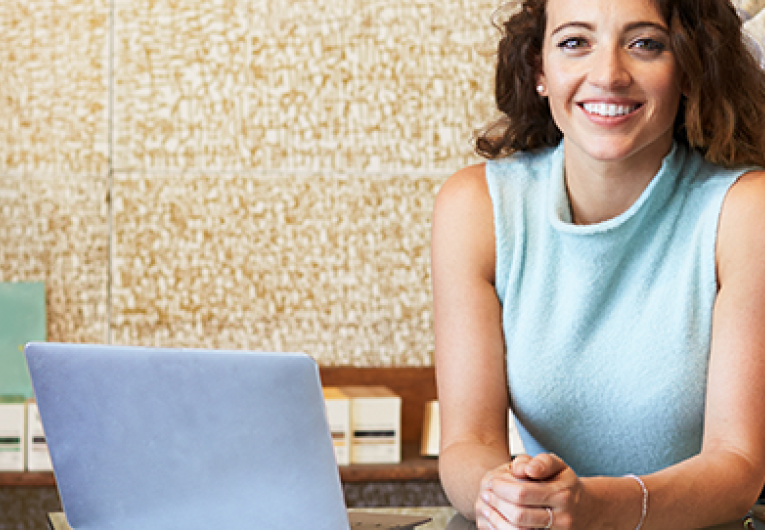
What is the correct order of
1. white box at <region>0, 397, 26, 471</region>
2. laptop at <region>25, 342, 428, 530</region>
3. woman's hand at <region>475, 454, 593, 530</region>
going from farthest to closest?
1. white box at <region>0, 397, 26, 471</region>
2. woman's hand at <region>475, 454, 593, 530</region>
3. laptop at <region>25, 342, 428, 530</region>

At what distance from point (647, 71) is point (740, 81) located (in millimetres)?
208

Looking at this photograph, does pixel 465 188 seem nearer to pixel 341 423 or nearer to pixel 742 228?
pixel 742 228

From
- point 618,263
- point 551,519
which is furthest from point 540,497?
point 618,263

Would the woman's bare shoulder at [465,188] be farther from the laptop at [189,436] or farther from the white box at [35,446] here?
the white box at [35,446]

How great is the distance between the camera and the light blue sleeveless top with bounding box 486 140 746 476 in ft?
4.80

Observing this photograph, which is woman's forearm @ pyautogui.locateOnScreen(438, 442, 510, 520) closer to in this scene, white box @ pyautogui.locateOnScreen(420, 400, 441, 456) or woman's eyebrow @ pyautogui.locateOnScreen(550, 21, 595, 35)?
woman's eyebrow @ pyautogui.locateOnScreen(550, 21, 595, 35)

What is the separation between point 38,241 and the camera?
8.74ft

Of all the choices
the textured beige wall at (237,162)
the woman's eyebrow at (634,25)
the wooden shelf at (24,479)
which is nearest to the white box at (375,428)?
the textured beige wall at (237,162)

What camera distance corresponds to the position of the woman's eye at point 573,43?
1.49 metres

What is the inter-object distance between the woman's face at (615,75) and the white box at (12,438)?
1648mm

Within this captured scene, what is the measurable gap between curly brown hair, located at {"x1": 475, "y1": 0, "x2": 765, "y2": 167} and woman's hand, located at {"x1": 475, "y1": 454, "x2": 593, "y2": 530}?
0.69 metres

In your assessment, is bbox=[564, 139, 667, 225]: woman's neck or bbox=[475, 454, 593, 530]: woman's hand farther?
bbox=[564, 139, 667, 225]: woman's neck

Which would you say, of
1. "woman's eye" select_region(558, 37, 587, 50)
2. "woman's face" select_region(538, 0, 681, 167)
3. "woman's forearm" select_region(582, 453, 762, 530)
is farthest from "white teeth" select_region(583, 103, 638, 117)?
"woman's forearm" select_region(582, 453, 762, 530)

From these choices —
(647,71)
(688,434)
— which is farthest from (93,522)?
(647,71)
